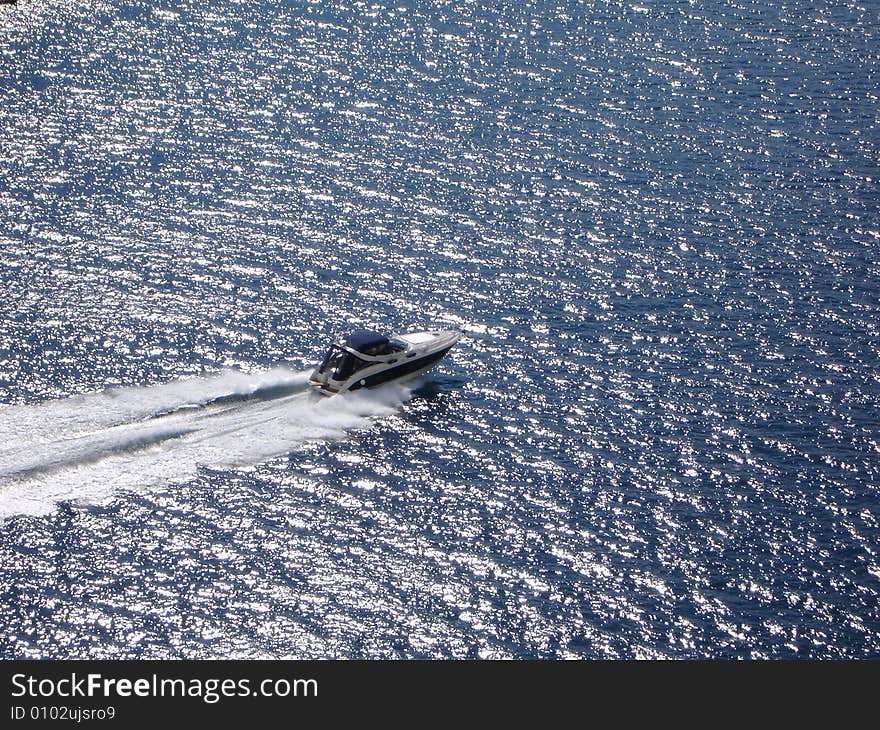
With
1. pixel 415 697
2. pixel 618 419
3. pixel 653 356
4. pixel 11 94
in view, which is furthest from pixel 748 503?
pixel 11 94

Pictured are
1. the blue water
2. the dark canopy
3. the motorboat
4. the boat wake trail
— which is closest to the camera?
the blue water

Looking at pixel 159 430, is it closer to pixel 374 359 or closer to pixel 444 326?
pixel 374 359

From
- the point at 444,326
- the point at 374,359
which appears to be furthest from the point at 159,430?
the point at 444,326

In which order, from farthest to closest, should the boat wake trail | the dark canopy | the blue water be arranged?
the dark canopy → the boat wake trail → the blue water

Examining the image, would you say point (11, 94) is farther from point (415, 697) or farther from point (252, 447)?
point (415, 697)

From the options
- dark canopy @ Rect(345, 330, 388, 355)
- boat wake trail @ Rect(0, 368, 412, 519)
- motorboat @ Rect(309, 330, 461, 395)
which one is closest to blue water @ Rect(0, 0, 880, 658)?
boat wake trail @ Rect(0, 368, 412, 519)

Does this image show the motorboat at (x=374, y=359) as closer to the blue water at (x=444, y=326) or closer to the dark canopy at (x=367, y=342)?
the dark canopy at (x=367, y=342)

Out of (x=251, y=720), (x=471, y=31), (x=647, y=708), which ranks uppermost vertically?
(x=471, y=31)

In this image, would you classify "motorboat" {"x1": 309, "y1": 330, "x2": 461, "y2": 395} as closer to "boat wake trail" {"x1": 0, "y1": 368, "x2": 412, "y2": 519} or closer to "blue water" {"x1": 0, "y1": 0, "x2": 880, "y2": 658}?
"boat wake trail" {"x1": 0, "y1": 368, "x2": 412, "y2": 519}
